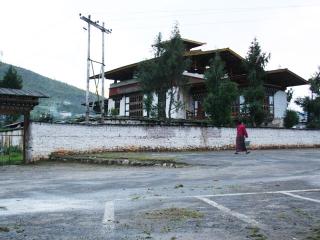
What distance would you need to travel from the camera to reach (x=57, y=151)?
21.9 metres

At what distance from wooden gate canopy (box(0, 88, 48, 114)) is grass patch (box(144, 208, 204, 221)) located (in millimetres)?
14067

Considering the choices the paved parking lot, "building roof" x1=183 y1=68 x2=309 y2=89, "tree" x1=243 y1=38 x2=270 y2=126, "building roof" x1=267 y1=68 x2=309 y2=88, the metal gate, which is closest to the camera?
the paved parking lot

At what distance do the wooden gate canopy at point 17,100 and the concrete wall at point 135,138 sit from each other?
42.9 inches

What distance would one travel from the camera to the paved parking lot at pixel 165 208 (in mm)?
5578

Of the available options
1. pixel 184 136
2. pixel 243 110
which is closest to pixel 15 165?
pixel 184 136

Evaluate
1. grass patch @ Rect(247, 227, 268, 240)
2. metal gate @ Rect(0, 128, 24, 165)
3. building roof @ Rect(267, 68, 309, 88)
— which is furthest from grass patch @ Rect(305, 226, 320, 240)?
building roof @ Rect(267, 68, 309, 88)

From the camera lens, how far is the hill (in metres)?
79.4

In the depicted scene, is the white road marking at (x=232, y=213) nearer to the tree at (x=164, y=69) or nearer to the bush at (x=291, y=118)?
the tree at (x=164, y=69)

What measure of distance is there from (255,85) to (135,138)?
11.5m

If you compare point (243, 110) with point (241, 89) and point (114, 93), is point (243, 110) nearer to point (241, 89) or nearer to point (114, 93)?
point (241, 89)

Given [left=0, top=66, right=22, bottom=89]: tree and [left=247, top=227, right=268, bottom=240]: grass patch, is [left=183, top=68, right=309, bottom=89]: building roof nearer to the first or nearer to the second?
[left=0, top=66, right=22, bottom=89]: tree

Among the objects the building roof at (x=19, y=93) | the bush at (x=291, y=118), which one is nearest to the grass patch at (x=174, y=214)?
the building roof at (x=19, y=93)

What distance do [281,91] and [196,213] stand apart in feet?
113

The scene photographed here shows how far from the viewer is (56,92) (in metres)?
89.1
